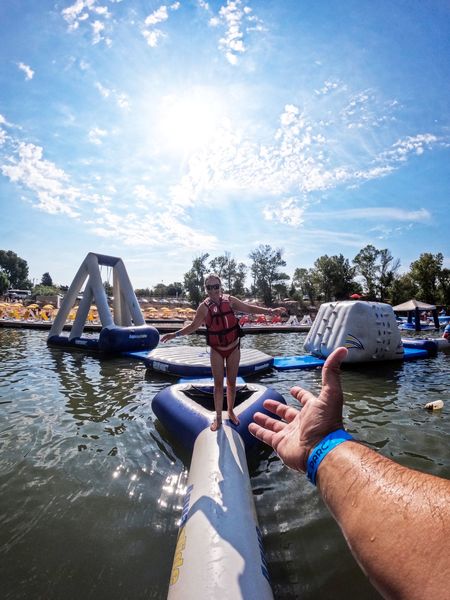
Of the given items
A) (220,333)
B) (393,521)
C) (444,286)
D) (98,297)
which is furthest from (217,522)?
(444,286)

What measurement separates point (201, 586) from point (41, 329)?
25.2 meters

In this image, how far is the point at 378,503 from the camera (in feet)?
3.53

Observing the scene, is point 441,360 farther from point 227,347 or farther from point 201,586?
point 201,586

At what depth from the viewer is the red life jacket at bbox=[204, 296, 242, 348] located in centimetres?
453

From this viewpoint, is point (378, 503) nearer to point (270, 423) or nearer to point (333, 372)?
point (333, 372)

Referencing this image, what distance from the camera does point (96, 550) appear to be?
267 centimetres

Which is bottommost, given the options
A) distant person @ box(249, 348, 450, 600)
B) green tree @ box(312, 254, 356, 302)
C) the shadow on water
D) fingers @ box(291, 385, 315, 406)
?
the shadow on water

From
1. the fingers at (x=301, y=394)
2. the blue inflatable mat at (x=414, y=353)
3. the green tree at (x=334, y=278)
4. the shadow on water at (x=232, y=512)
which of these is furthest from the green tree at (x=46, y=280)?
the fingers at (x=301, y=394)

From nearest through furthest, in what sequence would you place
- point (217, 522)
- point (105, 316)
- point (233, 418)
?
point (217, 522), point (233, 418), point (105, 316)

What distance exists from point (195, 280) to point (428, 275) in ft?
140

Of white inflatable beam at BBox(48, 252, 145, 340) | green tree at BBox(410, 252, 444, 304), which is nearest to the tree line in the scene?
green tree at BBox(410, 252, 444, 304)

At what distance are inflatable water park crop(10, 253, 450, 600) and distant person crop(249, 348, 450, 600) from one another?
3.19ft

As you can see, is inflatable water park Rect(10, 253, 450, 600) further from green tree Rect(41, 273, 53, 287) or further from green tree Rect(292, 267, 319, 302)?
green tree Rect(41, 273, 53, 287)

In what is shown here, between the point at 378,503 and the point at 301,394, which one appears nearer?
the point at 378,503
